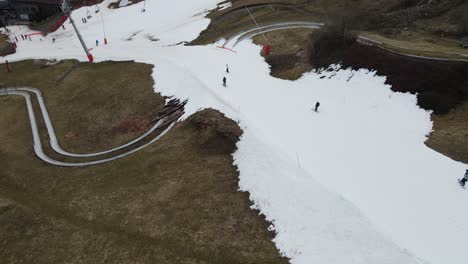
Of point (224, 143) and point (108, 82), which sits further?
point (108, 82)

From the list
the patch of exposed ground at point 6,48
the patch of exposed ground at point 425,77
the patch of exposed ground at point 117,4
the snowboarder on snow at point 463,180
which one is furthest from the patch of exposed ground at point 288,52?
the patch of exposed ground at point 6,48

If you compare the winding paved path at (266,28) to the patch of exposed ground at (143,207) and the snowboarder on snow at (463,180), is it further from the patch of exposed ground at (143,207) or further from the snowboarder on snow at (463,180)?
the snowboarder on snow at (463,180)

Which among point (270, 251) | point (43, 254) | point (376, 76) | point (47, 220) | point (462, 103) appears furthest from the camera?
point (376, 76)

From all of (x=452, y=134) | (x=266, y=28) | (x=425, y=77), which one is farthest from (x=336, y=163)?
(x=266, y=28)

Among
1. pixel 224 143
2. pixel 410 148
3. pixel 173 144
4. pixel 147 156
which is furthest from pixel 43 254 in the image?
pixel 410 148

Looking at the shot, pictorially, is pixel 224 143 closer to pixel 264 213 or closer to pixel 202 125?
pixel 202 125

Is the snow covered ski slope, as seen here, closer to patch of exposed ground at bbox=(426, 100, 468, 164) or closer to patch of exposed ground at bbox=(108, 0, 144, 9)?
patch of exposed ground at bbox=(426, 100, 468, 164)

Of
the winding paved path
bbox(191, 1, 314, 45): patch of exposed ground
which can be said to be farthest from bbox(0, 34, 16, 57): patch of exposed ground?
the winding paved path
